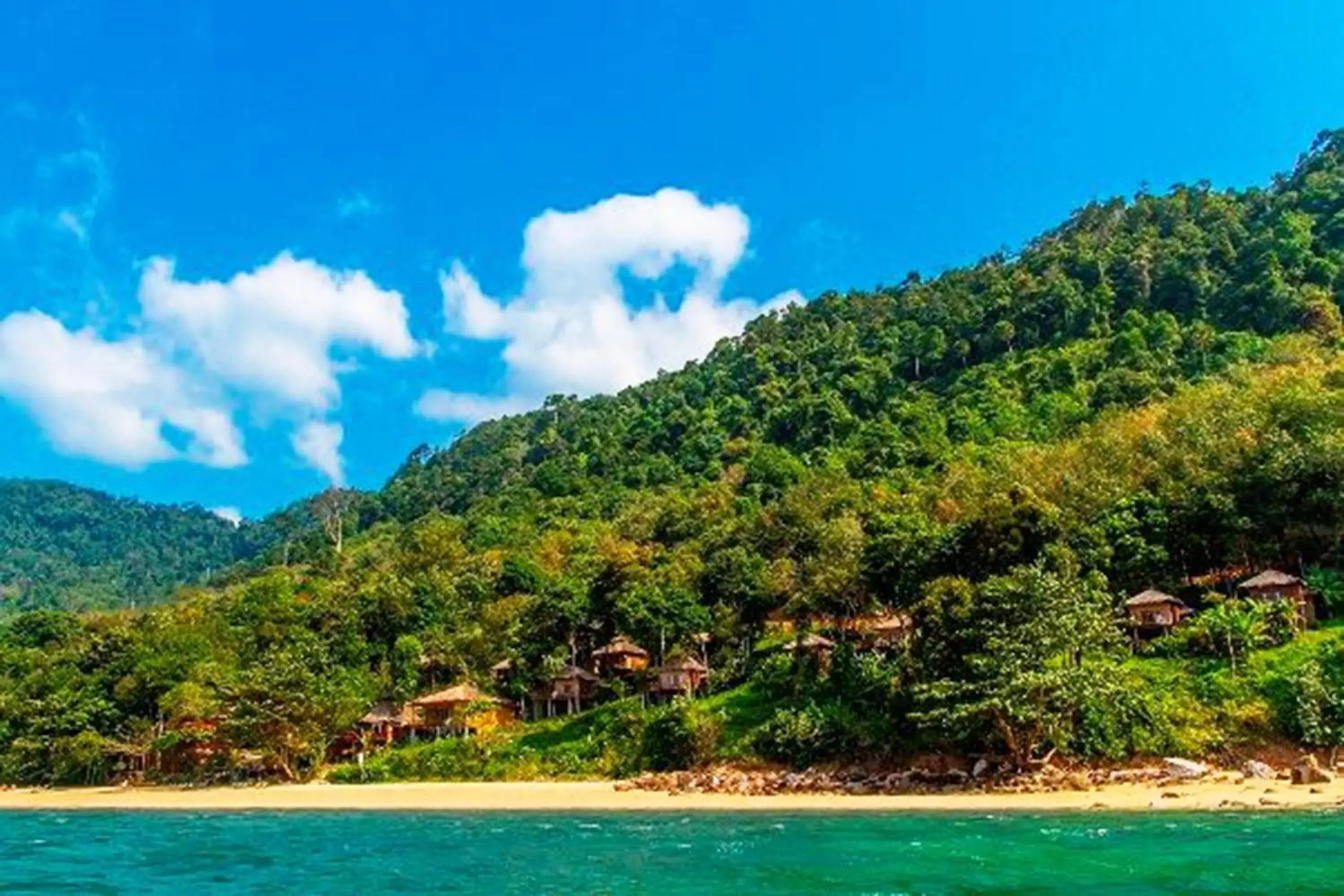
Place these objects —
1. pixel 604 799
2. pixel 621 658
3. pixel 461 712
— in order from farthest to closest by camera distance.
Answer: pixel 621 658 < pixel 461 712 < pixel 604 799

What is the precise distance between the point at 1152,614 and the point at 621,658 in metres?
27.1

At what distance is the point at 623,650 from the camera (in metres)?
57.2

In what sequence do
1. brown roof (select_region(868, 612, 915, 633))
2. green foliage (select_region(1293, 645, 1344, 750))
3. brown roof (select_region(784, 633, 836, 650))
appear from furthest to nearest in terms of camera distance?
brown roof (select_region(868, 612, 915, 633)) → brown roof (select_region(784, 633, 836, 650)) → green foliage (select_region(1293, 645, 1344, 750))

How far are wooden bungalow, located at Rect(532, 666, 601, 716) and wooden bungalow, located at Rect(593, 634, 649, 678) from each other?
1.01m

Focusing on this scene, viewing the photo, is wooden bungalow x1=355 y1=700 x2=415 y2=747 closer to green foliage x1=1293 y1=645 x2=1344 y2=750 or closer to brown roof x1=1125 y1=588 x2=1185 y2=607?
brown roof x1=1125 y1=588 x2=1185 y2=607

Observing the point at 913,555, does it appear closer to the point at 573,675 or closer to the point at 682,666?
the point at 682,666

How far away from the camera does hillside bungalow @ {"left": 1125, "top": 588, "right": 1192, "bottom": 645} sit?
45812 millimetres

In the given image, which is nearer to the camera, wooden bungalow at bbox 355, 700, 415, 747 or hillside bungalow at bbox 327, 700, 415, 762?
hillside bungalow at bbox 327, 700, 415, 762

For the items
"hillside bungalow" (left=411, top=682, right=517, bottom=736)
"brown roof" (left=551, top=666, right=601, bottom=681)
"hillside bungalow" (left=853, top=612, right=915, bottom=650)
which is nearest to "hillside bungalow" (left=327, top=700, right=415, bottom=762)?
"hillside bungalow" (left=411, top=682, right=517, bottom=736)

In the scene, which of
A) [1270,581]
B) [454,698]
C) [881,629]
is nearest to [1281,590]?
[1270,581]

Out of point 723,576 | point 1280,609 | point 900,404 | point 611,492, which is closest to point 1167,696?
point 1280,609

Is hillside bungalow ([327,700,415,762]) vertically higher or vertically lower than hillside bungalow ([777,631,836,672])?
lower

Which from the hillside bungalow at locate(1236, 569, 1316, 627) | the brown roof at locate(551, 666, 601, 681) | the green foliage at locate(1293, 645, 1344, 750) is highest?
the hillside bungalow at locate(1236, 569, 1316, 627)

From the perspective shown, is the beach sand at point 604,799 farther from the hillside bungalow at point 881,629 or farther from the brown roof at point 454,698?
the hillside bungalow at point 881,629
